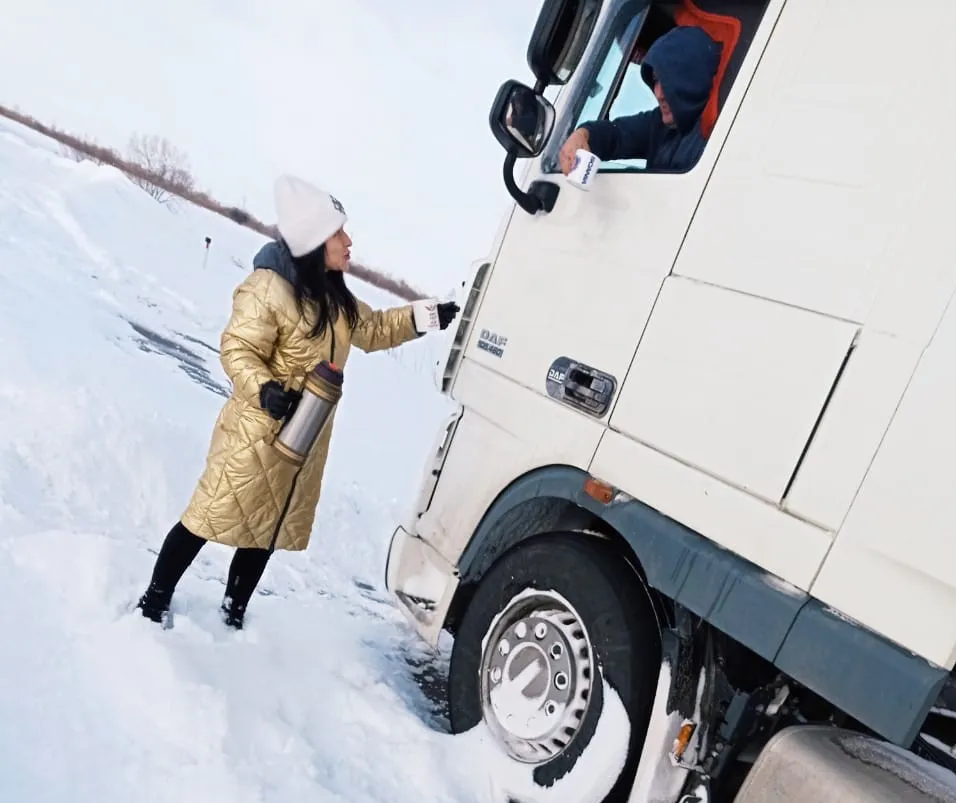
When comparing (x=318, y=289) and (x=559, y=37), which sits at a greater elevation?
(x=559, y=37)

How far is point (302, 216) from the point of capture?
2.55m

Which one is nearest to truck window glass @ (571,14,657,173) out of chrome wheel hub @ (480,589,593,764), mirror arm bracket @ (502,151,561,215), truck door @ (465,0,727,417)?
truck door @ (465,0,727,417)

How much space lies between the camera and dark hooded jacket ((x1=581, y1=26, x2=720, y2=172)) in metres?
2.28

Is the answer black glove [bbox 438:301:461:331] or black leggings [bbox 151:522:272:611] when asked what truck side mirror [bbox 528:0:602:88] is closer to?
black glove [bbox 438:301:461:331]

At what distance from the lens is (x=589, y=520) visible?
2.35 m

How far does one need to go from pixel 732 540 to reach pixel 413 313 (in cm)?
173

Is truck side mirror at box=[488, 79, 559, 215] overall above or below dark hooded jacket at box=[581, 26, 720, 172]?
below

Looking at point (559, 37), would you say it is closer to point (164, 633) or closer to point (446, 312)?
point (446, 312)

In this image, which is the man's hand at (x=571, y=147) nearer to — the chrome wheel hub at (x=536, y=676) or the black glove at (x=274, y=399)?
the black glove at (x=274, y=399)

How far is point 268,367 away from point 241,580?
0.87 m

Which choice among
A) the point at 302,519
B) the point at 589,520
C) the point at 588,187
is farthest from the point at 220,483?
the point at 588,187

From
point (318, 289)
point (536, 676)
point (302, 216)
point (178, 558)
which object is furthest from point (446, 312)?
point (536, 676)

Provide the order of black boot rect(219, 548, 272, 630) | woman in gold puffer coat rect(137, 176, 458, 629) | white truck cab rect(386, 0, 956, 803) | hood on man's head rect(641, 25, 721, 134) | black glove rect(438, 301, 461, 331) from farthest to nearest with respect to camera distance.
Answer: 1. black glove rect(438, 301, 461, 331)
2. black boot rect(219, 548, 272, 630)
3. woman in gold puffer coat rect(137, 176, 458, 629)
4. hood on man's head rect(641, 25, 721, 134)
5. white truck cab rect(386, 0, 956, 803)

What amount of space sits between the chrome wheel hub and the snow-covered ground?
12cm
